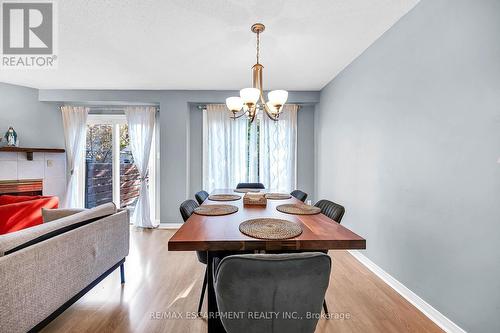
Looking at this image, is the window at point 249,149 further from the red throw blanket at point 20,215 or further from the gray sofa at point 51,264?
the red throw blanket at point 20,215

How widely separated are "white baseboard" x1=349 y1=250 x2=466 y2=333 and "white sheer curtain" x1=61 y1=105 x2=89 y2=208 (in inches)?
195

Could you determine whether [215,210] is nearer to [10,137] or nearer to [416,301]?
[416,301]

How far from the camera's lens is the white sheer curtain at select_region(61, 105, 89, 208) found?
3830 millimetres

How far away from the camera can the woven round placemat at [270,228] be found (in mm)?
1134

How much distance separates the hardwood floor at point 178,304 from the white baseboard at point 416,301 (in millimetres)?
43

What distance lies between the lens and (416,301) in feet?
5.60

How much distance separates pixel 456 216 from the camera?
55.0 inches

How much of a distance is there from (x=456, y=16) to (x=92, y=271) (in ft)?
10.6

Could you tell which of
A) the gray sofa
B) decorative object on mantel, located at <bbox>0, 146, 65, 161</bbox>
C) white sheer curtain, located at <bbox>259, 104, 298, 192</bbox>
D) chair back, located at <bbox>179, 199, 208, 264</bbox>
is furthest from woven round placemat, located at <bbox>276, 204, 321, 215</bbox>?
decorative object on mantel, located at <bbox>0, 146, 65, 161</bbox>

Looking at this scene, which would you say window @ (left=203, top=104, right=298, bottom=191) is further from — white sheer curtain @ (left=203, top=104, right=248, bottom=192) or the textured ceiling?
the textured ceiling

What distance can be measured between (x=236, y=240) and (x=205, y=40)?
2045 mm

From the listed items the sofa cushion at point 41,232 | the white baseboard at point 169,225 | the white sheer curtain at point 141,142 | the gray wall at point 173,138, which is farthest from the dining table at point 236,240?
the white sheer curtain at point 141,142

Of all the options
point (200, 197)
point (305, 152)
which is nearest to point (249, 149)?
point (305, 152)

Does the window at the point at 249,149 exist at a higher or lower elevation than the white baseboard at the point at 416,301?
higher
